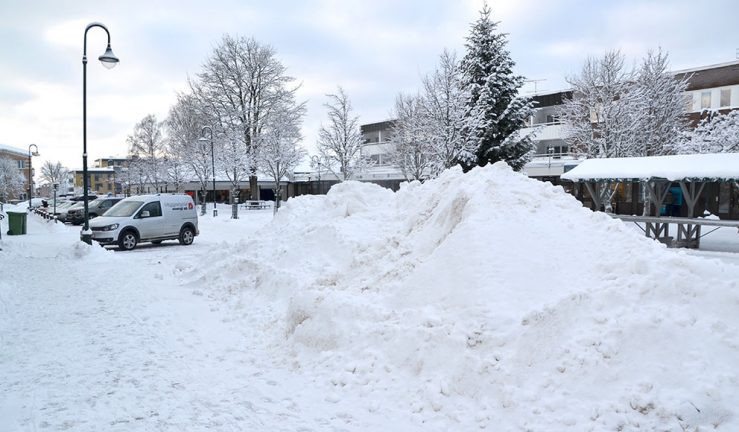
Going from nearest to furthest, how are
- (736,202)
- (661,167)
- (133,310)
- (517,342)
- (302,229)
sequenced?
1. (517,342)
2. (133,310)
3. (302,229)
4. (661,167)
5. (736,202)

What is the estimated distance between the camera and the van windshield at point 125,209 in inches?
696

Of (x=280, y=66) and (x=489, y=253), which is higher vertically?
(x=280, y=66)

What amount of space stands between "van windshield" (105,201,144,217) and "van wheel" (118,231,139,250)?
76cm

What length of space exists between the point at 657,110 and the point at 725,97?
35.7 ft

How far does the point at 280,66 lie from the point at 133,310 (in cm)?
3599

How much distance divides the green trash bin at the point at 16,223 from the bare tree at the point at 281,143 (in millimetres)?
16869

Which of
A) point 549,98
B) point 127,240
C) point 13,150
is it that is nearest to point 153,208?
point 127,240

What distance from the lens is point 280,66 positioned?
41.2 meters

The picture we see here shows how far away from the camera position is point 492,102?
24328 mm

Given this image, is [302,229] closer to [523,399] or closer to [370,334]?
[370,334]

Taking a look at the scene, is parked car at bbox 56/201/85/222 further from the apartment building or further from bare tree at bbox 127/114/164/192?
the apartment building

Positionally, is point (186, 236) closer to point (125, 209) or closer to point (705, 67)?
point (125, 209)

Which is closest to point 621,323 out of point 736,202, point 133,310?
point 133,310

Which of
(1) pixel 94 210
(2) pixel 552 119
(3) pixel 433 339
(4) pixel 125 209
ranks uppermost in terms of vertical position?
(2) pixel 552 119
